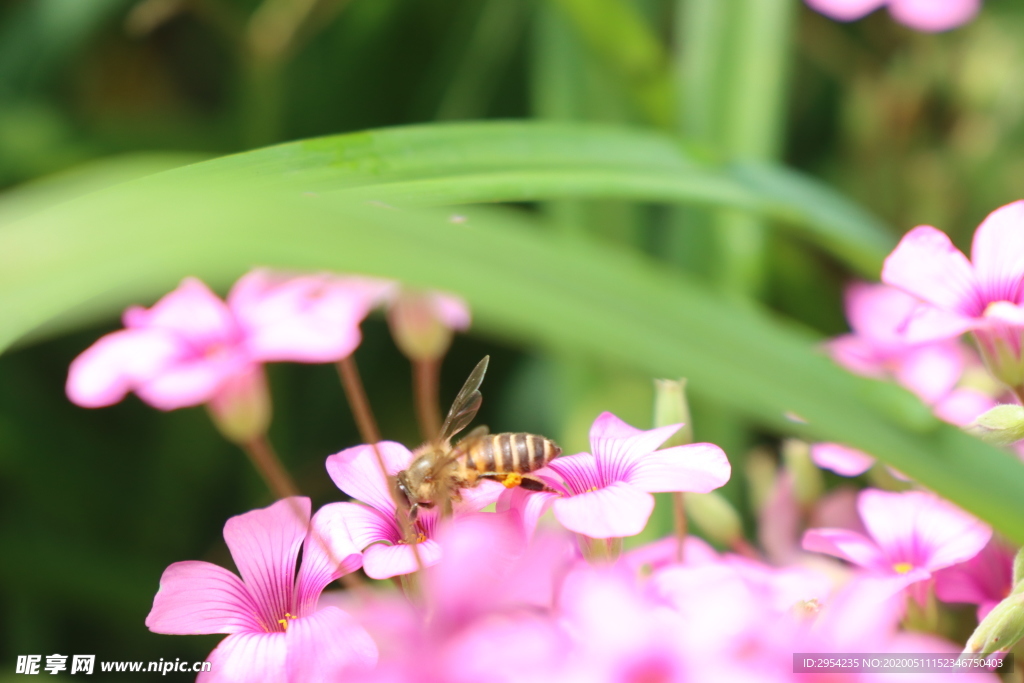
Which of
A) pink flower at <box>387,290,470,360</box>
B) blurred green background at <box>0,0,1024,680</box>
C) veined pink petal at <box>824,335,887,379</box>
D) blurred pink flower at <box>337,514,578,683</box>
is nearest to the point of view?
blurred pink flower at <box>337,514,578,683</box>

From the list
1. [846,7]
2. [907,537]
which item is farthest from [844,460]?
[846,7]

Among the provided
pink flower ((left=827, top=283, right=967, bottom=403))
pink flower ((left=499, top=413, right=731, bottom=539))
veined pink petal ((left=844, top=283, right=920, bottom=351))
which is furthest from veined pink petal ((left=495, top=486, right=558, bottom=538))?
veined pink petal ((left=844, top=283, right=920, bottom=351))

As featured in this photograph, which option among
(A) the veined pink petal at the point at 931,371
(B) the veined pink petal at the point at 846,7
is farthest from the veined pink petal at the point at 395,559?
(B) the veined pink petal at the point at 846,7

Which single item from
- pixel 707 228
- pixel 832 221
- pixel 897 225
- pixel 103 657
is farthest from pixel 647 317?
pixel 897 225

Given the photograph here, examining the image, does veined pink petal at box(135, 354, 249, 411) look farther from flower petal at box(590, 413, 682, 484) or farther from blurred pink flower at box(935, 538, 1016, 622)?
blurred pink flower at box(935, 538, 1016, 622)

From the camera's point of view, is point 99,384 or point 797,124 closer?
point 99,384

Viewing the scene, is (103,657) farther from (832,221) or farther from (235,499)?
(832,221)

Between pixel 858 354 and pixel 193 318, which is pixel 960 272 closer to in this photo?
pixel 858 354
